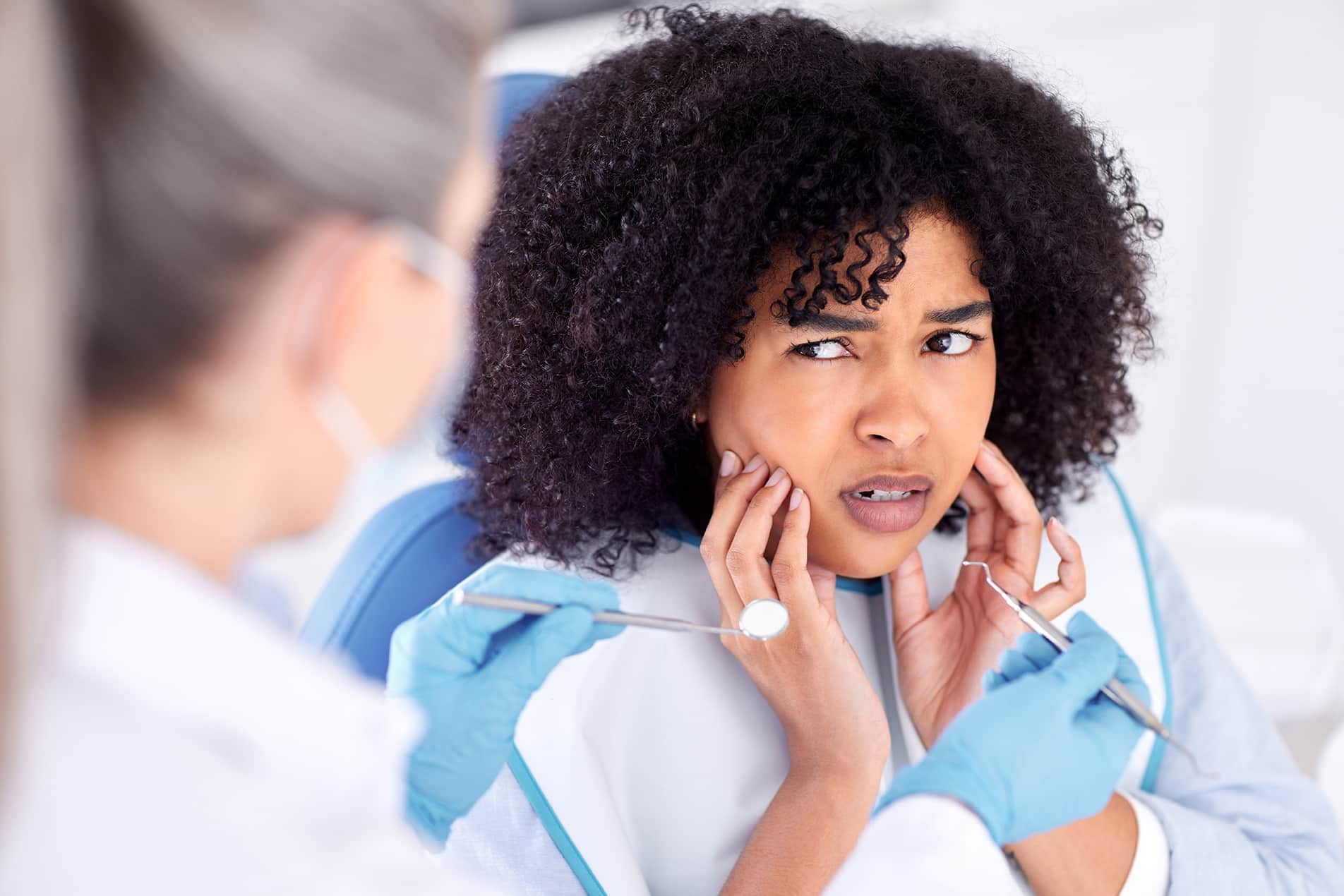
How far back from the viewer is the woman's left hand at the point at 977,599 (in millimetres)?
1259

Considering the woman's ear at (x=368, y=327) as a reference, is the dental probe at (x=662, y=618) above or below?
below

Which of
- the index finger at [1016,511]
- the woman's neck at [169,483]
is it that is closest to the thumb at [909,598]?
the index finger at [1016,511]

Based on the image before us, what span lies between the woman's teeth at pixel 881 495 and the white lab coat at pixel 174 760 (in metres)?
0.69

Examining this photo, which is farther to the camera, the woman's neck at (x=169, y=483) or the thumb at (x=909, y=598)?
the thumb at (x=909, y=598)

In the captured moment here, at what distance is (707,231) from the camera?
43.8 inches

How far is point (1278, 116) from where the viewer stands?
2.50 metres

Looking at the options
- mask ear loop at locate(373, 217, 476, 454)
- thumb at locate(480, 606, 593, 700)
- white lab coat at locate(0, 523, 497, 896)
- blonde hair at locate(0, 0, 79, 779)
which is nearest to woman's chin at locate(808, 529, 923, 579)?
thumb at locate(480, 606, 593, 700)

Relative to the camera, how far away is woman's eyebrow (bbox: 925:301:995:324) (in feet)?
3.79

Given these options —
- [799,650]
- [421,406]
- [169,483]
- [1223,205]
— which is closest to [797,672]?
[799,650]

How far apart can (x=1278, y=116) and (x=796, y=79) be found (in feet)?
5.98

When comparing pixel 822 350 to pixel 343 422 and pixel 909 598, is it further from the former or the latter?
pixel 343 422

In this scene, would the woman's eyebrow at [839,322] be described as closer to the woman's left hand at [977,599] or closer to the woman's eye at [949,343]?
the woman's eye at [949,343]

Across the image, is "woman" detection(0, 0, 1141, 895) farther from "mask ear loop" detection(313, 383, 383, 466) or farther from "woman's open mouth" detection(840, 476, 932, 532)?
"woman's open mouth" detection(840, 476, 932, 532)

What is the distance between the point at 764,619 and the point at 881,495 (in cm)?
18
